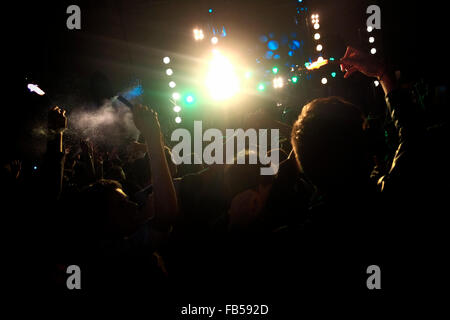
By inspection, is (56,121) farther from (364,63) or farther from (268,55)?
(268,55)

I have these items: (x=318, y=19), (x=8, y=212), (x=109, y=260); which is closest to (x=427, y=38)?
(x=318, y=19)

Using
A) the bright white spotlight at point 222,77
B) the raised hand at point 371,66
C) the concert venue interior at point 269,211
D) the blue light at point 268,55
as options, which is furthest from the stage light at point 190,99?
the raised hand at point 371,66

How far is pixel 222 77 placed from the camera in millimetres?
7793

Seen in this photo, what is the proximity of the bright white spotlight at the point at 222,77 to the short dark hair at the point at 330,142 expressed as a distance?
666 centimetres

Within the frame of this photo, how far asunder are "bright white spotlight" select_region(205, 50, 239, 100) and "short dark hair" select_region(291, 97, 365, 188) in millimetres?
6662

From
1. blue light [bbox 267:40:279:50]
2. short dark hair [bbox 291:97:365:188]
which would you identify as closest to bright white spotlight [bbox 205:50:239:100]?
blue light [bbox 267:40:279:50]

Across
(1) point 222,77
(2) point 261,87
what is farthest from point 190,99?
(2) point 261,87

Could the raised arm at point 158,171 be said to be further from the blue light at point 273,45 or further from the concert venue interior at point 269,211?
the blue light at point 273,45

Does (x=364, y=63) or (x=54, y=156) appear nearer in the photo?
(x=364, y=63)

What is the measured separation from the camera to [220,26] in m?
7.89

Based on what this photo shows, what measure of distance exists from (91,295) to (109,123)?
739cm

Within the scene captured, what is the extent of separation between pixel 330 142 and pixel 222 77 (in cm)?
694
